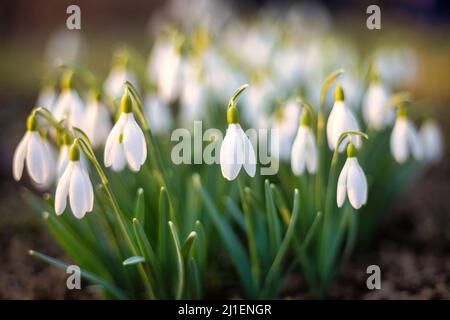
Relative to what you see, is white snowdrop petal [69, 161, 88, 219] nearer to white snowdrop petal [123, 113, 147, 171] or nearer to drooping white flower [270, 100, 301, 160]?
white snowdrop petal [123, 113, 147, 171]

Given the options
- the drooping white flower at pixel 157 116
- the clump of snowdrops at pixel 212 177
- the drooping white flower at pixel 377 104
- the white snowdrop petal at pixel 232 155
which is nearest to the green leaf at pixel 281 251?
the clump of snowdrops at pixel 212 177

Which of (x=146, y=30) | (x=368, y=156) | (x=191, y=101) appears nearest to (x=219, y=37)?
(x=191, y=101)

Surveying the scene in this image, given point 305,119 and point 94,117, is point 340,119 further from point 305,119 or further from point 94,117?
point 94,117

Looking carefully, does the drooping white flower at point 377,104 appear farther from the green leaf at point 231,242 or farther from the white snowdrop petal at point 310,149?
the green leaf at point 231,242

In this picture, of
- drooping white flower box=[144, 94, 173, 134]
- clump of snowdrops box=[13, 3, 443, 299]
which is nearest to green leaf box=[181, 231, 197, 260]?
clump of snowdrops box=[13, 3, 443, 299]

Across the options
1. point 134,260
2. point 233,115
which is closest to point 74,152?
point 134,260
